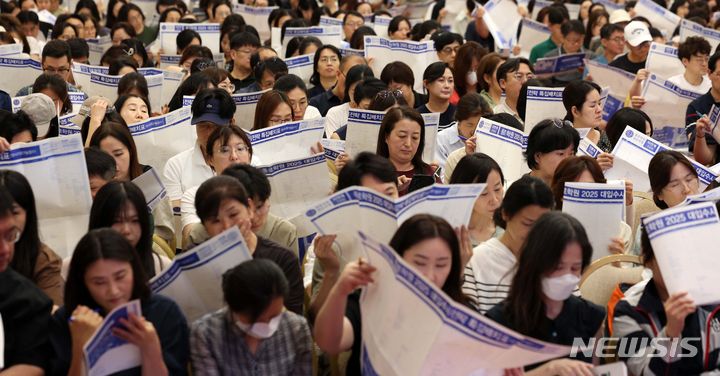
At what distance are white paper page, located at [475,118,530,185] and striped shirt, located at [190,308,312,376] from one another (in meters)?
2.61

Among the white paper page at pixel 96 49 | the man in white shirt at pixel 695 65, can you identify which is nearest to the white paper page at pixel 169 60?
the white paper page at pixel 96 49

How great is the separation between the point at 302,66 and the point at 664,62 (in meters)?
2.86

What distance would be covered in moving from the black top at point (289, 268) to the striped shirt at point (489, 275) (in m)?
0.63

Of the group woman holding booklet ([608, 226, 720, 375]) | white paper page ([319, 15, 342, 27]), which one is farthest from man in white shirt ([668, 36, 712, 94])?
woman holding booklet ([608, 226, 720, 375])

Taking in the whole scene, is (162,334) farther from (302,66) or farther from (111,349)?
(302,66)

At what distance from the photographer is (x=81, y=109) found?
696 cm

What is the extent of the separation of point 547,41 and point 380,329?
833 centimetres

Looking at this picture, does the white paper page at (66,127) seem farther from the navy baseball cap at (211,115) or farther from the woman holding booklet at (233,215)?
the woman holding booklet at (233,215)

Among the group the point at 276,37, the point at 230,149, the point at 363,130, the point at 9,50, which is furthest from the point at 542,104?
the point at 276,37

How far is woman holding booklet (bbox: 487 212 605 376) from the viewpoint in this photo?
12.8 feet

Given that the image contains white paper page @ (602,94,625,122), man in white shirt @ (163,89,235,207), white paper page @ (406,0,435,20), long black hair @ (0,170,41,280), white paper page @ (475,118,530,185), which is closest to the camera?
long black hair @ (0,170,41,280)

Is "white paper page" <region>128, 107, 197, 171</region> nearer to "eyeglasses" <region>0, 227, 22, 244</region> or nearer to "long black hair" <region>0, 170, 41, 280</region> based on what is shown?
"long black hair" <region>0, 170, 41, 280</region>

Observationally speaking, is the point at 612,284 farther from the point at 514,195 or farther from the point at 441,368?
the point at 441,368

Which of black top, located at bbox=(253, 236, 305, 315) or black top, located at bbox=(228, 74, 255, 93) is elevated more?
black top, located at bbox=(253, 236, 305, 315)
